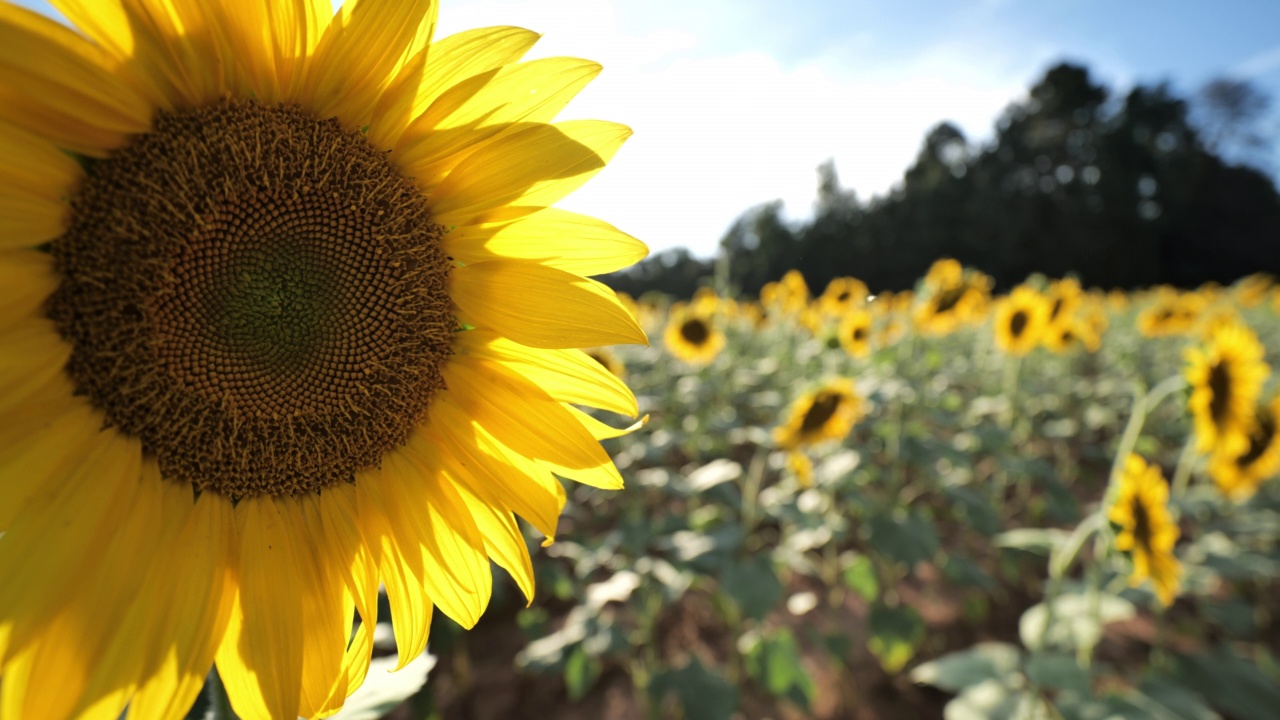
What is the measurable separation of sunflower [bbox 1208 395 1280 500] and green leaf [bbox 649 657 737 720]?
3.13 metres

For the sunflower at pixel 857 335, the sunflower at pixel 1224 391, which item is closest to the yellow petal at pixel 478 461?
the sunflower at pixel 1224 391

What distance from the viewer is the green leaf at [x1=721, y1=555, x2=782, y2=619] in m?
2.76

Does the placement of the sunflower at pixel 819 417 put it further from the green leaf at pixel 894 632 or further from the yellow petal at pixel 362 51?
the yellow petal at pixel 362 51

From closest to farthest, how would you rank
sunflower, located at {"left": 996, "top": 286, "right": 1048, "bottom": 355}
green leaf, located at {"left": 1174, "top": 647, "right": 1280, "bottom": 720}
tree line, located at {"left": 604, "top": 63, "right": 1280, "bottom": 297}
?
green leaf, located at {"left": 1174, "top": 647, "right": 1280, "bottom": 720}
sunflower, located at {"left": 996, "top": 286, "right": 1048, "bottom": 355}
tree line, located at {"left": 604, "top": 63, "right": 1280, "bottom": 297}

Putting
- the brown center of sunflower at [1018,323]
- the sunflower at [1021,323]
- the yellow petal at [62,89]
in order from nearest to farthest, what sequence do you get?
the yellow petal at [62,89] < the sunflower at [1021,323] < the brown center of sunflower at [1018,323]

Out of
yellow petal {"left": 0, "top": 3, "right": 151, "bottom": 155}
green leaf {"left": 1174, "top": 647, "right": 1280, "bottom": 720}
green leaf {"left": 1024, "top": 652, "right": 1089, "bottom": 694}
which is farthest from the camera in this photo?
green leaf {"left": 1174, "top": 647, "right": 1280, "bottom": 720}

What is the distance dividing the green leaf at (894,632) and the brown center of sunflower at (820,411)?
3.49ft

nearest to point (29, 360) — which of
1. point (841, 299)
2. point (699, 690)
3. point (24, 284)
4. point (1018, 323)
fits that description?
point (24, 284)

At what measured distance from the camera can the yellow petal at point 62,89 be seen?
0.56 metres

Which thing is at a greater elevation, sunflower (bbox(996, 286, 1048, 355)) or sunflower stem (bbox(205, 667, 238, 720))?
sunflower stem (bbox(205, 667, 238, 720))

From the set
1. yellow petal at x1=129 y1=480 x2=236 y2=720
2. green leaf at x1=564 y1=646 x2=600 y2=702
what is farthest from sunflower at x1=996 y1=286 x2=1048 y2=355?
yellow petal at x1=129 y1=480 x2=236 y2=720

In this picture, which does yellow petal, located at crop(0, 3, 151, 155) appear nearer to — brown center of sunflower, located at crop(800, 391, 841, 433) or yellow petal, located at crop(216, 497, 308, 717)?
yellow petal, located at crop(216, 497, 308, 717)

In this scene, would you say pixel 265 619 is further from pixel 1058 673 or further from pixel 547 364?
pixel 1058 673

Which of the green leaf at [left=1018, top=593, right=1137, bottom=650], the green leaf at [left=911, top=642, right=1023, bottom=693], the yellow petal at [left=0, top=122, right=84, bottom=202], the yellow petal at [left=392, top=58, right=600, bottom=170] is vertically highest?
the yellow petal at [left=392, top=58, right=600, bottom=170]
